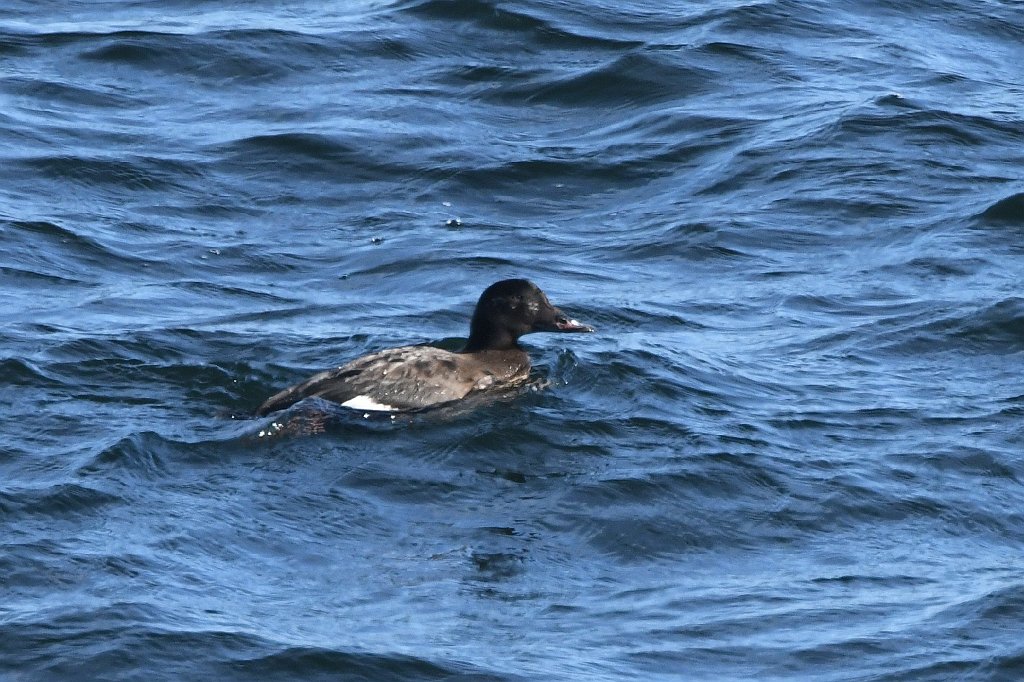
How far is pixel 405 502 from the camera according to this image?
31.8 ft

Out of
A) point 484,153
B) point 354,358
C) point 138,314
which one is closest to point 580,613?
point 354,358

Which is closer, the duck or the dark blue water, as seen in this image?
the dark blue water

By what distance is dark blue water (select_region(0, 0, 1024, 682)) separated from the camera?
332 inches

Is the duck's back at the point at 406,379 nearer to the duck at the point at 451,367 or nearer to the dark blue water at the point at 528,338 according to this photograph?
the duck at the point at 451,367

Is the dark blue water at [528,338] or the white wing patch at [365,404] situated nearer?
the dark blue water at [528,338]

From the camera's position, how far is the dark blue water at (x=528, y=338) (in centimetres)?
842

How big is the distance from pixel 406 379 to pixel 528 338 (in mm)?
2065

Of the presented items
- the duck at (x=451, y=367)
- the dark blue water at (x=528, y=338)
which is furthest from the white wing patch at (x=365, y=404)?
the dark blue water at (x=528, y=338)

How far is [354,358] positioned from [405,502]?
8.45ft

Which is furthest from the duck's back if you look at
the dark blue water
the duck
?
the dark blue water

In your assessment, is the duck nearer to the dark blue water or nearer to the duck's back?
the duck's back

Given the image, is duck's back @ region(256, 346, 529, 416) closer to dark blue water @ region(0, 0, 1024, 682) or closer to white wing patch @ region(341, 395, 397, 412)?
white wing patch @ region(341, 395, 397, 412)

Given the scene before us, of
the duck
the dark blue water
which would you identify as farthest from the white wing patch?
the dark blue water

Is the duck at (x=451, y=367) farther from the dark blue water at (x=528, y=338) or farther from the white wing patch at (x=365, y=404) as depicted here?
the dark blue water at (x=528, y=338)
